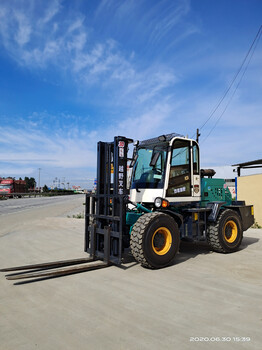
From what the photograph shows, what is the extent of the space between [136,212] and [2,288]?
10.1ft

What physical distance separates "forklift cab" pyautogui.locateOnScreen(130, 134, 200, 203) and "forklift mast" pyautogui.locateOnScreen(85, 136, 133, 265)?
601 millimetres

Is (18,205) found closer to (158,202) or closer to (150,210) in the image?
(150,210)

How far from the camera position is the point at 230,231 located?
7.32 metres

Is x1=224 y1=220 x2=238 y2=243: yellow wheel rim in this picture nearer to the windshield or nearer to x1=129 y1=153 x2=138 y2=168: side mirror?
the windshield

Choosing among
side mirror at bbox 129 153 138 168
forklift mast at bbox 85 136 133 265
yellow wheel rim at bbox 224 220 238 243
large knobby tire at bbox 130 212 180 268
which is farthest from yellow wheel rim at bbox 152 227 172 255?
yellow wheel rim at bbox 224 220 238 243

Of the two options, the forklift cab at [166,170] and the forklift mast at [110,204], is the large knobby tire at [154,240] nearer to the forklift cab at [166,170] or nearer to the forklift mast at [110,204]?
the forklift mast at [110,204]

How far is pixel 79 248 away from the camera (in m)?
7.42

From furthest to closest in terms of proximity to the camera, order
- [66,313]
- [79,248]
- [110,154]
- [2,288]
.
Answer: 1. [79,248]
2. [110,154]
3. [2,288]
4. [66,313]

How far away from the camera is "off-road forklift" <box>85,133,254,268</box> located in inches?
214

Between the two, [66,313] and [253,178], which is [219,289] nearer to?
[66,313]

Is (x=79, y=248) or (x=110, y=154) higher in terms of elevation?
(x=110, y=154)

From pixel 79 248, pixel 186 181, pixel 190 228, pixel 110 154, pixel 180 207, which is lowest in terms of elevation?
pixel 79 248

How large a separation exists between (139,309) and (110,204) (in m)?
2.77

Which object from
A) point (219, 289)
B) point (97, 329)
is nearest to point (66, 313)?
point (97, 329)
